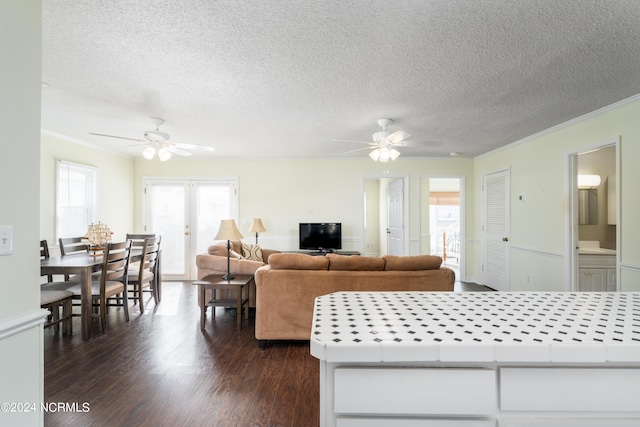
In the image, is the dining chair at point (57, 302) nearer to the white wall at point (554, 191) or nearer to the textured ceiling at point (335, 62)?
the textured ceiling at point (335, 62)

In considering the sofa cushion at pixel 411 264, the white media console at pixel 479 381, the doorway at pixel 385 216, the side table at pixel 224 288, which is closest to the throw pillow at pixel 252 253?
the side table at pixel 224 288

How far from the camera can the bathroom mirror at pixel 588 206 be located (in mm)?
4363

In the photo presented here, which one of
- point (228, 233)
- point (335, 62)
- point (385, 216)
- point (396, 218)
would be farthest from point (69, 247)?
point (385, 216)

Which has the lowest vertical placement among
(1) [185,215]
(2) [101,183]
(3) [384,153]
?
(1) [185,215]

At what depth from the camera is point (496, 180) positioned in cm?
535

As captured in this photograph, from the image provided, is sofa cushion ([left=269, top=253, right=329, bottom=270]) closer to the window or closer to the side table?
the side table

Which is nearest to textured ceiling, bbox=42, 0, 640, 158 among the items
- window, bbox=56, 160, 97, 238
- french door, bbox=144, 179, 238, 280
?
window, bbox=56, 160, 97, 238

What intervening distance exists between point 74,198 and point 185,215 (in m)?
1.79

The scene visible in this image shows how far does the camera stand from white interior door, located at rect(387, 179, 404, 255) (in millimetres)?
6207

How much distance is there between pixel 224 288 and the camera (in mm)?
3371

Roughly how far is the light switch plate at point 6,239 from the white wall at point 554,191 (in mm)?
4644

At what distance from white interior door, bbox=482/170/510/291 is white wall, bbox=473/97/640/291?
0.53 ft

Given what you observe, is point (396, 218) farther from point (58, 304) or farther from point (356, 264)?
point (58, 304)

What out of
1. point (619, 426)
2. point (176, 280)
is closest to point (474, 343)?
point (619, 426)
